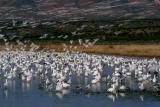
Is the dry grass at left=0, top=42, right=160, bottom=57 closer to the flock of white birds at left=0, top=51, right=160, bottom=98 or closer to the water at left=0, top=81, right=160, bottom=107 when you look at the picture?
the flock of white birds at left=0, top=51, right=160, bottom=98

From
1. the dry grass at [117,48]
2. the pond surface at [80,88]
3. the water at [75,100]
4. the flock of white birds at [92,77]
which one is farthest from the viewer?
the dry grass at [117,48]

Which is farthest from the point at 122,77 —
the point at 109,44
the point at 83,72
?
the point at 109,44

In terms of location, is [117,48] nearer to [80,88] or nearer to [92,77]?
[92,77]

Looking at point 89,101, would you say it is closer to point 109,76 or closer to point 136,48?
point 109,76

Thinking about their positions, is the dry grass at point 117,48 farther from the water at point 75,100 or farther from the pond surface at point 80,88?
the water at point 75,100

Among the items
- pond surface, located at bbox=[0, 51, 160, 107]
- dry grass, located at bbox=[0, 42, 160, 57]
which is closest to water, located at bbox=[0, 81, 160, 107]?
pond surface, located at bbox=[0, 51, 160, 107]

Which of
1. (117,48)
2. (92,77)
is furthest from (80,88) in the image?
(117,48)

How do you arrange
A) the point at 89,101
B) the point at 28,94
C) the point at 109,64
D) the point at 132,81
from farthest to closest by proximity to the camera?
the point at 109,64
the point at 132,81
the point at 28,94
the point at 89,101

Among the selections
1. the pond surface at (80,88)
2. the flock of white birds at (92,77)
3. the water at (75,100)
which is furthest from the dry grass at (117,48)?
the water at (75,100)

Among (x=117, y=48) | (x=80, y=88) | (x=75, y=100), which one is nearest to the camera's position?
(x=75, y=100)
